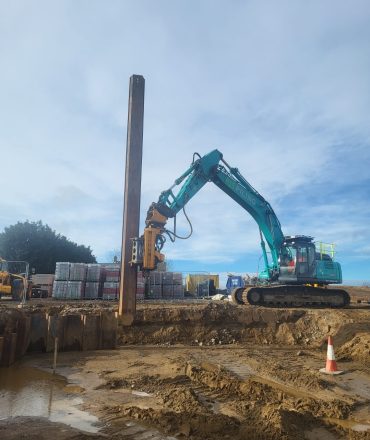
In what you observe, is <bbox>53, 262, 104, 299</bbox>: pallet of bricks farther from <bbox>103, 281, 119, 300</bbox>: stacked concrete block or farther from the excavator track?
the excavator track

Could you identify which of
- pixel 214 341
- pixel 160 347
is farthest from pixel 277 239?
pixel 160 347

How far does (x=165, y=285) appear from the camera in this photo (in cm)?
2544

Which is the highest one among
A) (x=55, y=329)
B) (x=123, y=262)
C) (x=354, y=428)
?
(x=123, y=262)

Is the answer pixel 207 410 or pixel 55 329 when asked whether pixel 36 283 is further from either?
pixel 207 410

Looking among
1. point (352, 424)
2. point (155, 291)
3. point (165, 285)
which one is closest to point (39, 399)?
point (352, 424)

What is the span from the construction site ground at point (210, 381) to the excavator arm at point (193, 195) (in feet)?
8.15

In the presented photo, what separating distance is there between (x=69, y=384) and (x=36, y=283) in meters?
21.0

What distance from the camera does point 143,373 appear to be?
7.59 metres

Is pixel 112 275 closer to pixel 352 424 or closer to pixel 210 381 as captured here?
pixel 210 381

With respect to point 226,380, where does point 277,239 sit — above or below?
above

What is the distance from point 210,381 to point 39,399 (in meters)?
2.75

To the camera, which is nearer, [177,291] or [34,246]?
[177,291]

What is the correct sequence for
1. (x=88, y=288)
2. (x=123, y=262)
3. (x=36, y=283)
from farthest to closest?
(x=36, y=283), (x=88, y=288), (x=123, y=262)

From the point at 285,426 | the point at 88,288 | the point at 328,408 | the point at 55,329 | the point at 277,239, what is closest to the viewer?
the point at 285,426
